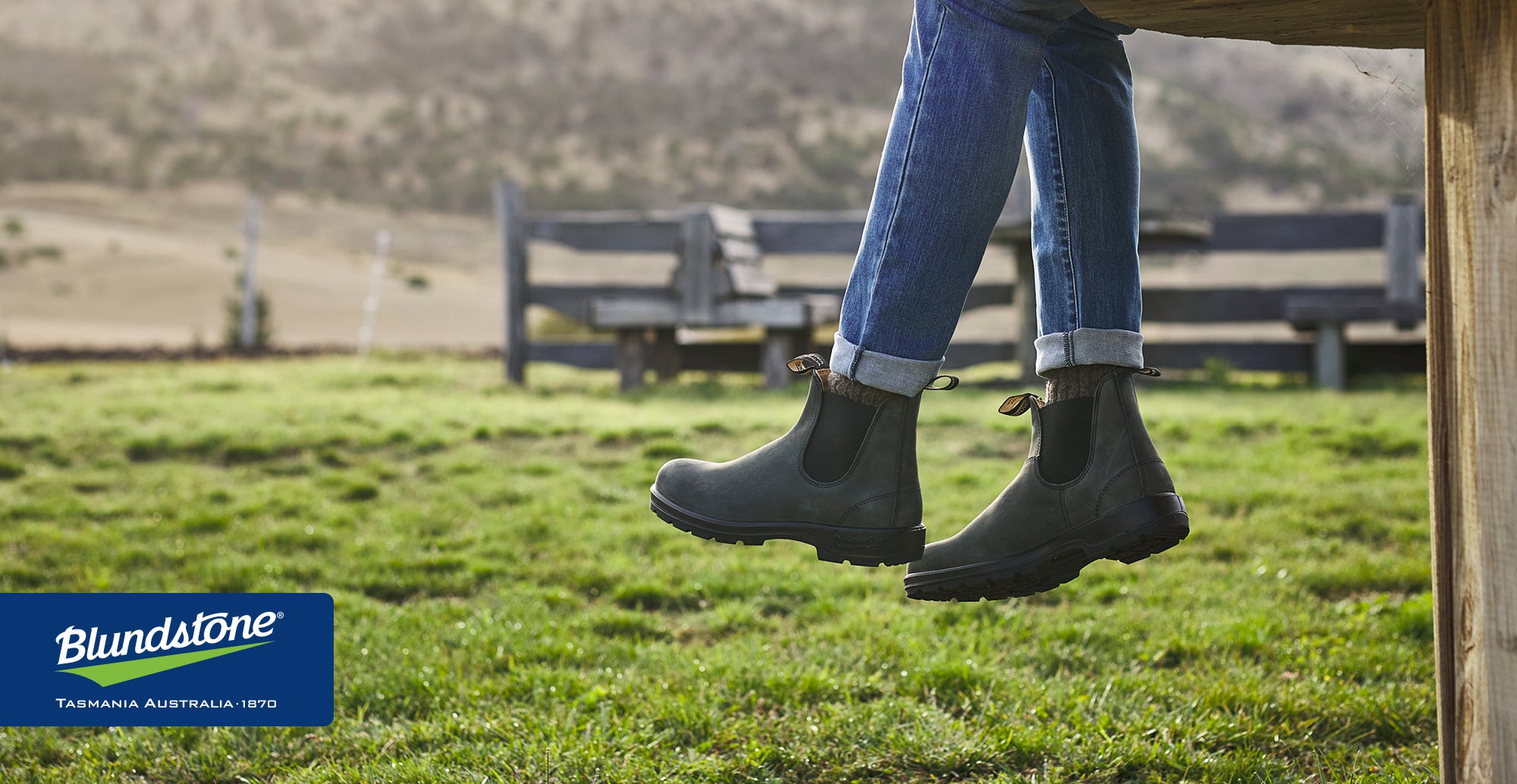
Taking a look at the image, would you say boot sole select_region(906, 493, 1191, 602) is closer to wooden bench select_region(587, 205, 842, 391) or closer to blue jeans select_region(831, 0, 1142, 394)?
blue jeans select_region(831, 0, 1142, 394)

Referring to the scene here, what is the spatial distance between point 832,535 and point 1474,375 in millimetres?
809

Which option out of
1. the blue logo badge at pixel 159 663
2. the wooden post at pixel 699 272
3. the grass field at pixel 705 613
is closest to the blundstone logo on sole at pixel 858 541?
the grass field at pixel 705 613

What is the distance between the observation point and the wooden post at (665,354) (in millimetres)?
8422

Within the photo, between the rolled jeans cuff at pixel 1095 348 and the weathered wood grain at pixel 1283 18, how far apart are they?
1.46ft

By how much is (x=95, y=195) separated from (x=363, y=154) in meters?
9.68

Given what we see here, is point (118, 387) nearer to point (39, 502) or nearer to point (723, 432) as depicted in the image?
point (39, 502)

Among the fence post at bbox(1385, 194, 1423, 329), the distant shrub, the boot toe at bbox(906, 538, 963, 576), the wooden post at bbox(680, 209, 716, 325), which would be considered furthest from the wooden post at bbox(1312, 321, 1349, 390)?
the boot toe at bbox(906, 538, 963, 576)

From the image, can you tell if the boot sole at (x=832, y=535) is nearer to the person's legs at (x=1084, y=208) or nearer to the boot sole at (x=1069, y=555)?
the boot sole at (x=1069, y=555)

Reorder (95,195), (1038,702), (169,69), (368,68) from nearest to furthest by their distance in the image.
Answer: (1038,702)
(95,195)
(169,69)
(368,68)

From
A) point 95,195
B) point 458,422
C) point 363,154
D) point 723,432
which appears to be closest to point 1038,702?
point 723,432

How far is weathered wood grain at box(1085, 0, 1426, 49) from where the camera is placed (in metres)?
1.19

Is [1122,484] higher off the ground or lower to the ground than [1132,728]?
higher

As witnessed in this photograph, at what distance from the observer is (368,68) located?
4653 cm

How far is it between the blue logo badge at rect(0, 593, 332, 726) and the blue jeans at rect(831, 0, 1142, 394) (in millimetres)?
1265
